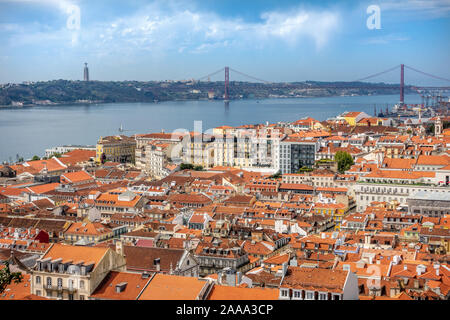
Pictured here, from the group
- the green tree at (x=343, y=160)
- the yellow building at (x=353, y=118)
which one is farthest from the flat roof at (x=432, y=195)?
the yellow building at (x=353, y=118)

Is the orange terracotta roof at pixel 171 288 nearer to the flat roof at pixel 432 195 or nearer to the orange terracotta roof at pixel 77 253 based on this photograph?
the orange terracotta roof at pixel 77 253

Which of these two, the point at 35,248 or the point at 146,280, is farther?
the point at 35,248

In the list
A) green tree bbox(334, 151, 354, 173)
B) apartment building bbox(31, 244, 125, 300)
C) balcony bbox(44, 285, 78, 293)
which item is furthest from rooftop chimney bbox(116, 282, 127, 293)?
green tree bbox(334, 151, 354, 173)

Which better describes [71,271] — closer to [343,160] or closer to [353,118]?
[343,160]
